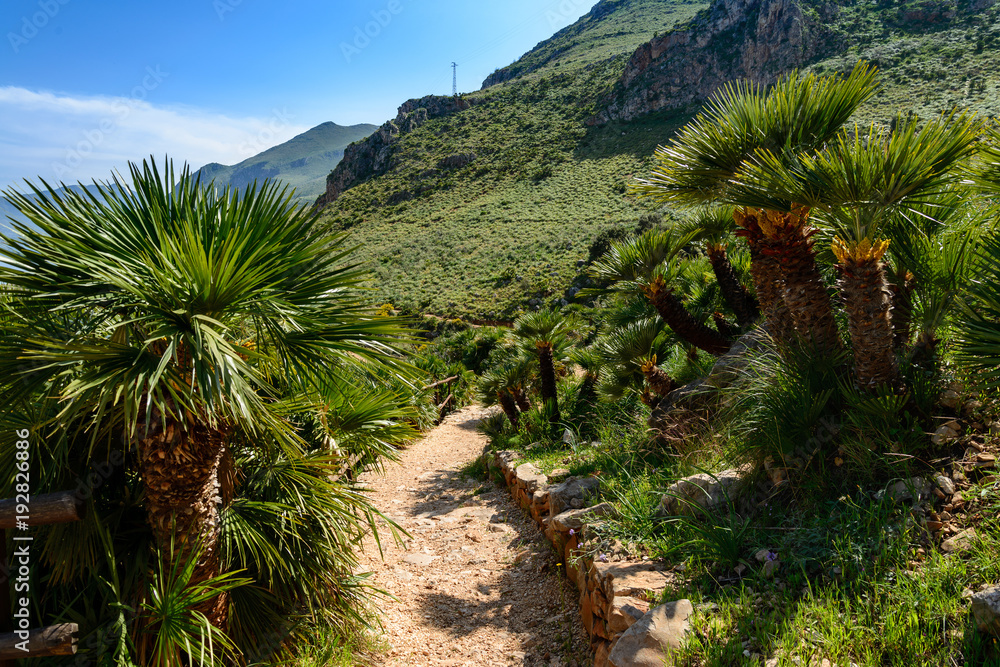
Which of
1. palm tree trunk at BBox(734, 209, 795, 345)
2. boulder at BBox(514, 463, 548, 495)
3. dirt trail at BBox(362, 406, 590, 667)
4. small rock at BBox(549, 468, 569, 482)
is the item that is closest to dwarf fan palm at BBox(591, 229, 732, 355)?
palm tree trunk at BBox(734, 209, 795, 345)

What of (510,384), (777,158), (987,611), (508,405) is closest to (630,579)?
(987,611)

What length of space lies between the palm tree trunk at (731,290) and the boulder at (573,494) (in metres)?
2.67

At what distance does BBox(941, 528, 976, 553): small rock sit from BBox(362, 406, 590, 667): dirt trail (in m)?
2.28

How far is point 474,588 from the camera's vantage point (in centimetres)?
525

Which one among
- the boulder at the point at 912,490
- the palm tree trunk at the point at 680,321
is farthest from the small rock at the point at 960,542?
the palm tree trunk at the point at 680,321

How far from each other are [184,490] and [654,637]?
2.63 m

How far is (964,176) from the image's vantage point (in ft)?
9.31

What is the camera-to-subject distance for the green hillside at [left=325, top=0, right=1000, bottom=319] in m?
29.6

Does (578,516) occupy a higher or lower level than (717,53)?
lower

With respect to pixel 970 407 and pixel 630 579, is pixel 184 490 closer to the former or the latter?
pixel 630 579

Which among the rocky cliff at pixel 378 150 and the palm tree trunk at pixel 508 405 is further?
the rocky cliff at pixel 378 150

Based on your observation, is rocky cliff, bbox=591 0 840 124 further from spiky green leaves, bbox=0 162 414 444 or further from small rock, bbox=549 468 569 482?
spiky green leaves, bbox=0 162 414 444

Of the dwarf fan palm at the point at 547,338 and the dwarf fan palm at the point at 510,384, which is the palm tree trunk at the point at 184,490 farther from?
the dwarf fan palm at the point at 510,384

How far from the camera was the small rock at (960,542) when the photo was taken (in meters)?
2.46
